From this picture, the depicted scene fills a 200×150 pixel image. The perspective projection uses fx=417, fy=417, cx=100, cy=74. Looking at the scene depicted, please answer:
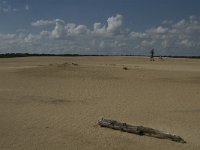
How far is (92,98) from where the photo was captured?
1781 cm

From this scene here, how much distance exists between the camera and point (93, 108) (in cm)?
1525

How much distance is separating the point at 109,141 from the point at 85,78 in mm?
14687

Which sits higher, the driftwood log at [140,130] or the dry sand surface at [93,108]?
the driftwood log at [140,130]

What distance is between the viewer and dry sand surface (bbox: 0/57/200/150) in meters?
10.5

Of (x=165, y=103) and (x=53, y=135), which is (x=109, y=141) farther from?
(x=165, y=103)

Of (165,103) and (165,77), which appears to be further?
(165,77)

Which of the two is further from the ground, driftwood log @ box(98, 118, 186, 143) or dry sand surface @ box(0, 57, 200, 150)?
driftwood log @ box(98, 118, 186, 143)

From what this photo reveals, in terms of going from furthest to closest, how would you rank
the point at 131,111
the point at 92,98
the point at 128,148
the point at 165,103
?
the point at 92,98
the point at 165,103
the point at 131,111
the point at 128,148

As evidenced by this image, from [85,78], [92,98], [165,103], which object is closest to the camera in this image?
[165,103]

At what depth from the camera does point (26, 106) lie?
15.5m

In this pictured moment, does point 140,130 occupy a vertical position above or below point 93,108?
above

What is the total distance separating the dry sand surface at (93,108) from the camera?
10.5 m

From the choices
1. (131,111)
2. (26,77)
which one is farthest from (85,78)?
(131,111)

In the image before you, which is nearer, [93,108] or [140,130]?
[140,130]
